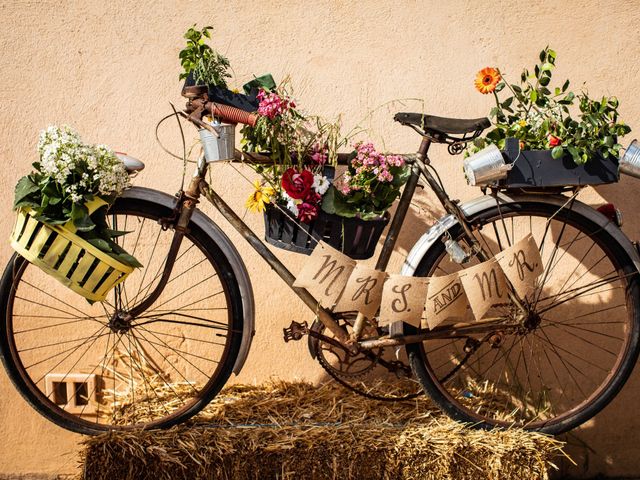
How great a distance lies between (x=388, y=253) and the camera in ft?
10.1

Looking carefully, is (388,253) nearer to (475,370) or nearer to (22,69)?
(475,370)

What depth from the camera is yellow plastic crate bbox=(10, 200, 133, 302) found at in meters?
2.71

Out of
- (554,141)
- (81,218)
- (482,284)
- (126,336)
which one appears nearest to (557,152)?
(554,141)

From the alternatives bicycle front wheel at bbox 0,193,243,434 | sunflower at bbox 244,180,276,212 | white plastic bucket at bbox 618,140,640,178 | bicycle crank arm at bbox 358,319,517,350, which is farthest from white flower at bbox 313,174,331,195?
white plastic bucket at bbox 618,140,640,178

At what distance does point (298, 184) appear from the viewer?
279cm

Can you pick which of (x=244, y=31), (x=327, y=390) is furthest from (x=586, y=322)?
(x=244, y=31)

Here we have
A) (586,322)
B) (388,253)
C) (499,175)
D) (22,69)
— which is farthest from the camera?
(586,322)

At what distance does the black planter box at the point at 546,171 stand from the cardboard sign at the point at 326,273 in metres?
0.69

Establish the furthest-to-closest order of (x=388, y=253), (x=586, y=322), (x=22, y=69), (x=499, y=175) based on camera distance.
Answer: (x=586, y=322), (x=22, y=69), (x=388, y=253), (x=499, y=175)

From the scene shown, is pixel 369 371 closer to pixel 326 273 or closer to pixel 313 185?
pixel 326 273

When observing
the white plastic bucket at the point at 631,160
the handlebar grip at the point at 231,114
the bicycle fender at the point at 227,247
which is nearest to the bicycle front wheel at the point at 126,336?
the bicycle fender at the point at 227,247

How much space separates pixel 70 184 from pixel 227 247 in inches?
25.0

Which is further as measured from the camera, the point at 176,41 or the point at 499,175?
the point at 176,41

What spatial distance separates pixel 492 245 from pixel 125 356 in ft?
5.82
